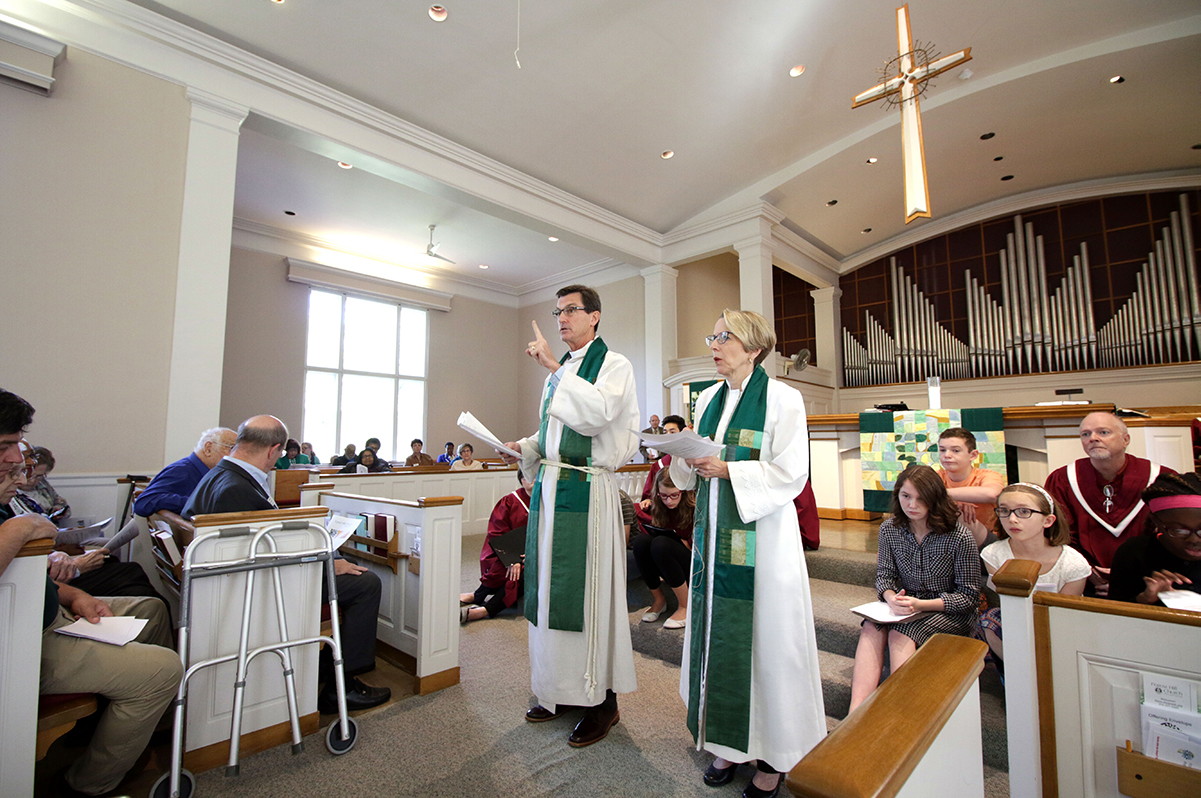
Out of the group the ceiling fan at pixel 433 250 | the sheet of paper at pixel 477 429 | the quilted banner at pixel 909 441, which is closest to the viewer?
the sheet of paper at pixel 477 429

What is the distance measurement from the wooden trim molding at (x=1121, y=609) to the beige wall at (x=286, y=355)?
26.7 ft

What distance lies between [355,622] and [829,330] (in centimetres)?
889

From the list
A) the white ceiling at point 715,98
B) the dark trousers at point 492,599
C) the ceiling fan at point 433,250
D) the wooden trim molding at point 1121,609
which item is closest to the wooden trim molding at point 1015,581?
the wooden trim molding at point 1121,609

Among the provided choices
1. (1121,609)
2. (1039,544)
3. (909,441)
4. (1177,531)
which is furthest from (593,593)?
(909,441)

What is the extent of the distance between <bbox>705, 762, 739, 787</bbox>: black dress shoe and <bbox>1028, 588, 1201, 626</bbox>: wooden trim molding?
104 centimetres

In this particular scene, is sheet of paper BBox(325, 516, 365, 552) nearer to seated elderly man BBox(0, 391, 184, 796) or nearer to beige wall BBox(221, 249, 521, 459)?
seated elderly man BBox(0, 391, 184, 796)

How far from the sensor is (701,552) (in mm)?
1913

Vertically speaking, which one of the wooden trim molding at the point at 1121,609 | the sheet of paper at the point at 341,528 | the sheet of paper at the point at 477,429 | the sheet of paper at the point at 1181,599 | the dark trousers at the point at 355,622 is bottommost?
the dark trousers at the point at 355,622

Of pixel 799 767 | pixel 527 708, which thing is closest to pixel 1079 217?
pixel 527 708

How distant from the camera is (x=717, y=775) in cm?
186

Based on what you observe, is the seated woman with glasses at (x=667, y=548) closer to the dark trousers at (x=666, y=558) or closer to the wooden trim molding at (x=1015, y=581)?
the dark trousers at (x=666, y=558)

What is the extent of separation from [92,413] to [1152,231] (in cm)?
1135

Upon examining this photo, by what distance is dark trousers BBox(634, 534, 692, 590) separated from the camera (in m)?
3.11

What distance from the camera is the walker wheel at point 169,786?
1.79 metres
